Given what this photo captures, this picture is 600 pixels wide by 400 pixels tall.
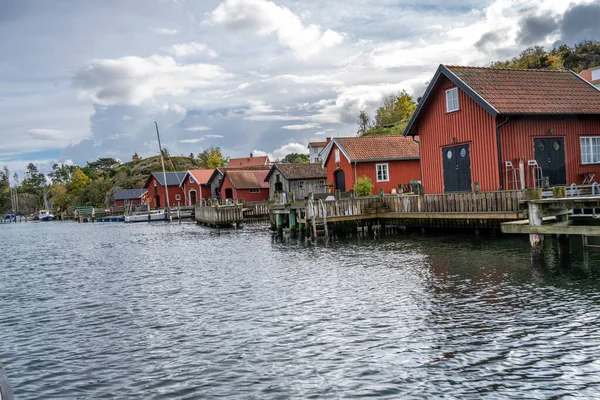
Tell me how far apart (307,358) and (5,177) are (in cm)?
→ 20198

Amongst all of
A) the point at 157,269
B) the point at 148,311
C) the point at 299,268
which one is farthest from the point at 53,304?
the point at 299,268

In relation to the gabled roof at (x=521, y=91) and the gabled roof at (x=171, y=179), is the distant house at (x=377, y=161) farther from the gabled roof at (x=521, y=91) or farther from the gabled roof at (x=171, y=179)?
the gabled roof at (x=171, y=179)

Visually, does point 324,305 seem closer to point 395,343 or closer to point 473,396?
point 395,343

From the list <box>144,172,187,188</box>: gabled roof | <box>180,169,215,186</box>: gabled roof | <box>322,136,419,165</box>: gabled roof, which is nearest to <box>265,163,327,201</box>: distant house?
<box>322,136,419,165</box>: gabled roof

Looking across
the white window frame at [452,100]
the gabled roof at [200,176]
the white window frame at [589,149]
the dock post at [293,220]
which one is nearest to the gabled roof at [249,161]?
the gabled roof at [200,176]

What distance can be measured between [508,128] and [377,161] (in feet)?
61.1

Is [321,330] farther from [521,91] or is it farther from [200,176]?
[200,176]

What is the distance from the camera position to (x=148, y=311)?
48.9 feet

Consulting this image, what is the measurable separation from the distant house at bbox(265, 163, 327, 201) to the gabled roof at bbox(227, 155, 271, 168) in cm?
6797

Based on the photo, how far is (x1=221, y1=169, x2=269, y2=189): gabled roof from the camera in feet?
221

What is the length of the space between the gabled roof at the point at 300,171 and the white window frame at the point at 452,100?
29322mm

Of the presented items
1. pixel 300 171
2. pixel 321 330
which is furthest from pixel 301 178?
pixel 321 330

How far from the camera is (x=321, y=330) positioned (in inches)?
460

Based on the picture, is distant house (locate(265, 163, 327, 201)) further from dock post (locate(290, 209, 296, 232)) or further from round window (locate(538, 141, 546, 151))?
round window (locate(538, 141, 546, 151))
